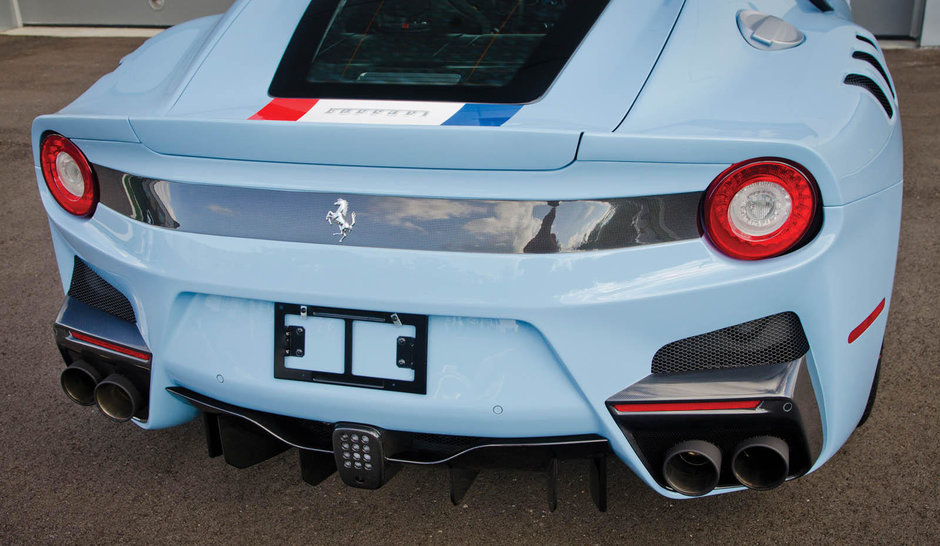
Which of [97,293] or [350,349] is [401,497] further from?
[97,293]

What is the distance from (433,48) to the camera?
2.26 m

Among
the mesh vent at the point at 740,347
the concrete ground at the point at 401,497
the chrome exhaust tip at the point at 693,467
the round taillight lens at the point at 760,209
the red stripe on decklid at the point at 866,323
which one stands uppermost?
the round taillight lens at the point at 760,209

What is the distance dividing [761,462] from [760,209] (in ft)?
1.75

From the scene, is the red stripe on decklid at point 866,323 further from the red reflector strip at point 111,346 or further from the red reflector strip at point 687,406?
the red reflector strip at point 111,346

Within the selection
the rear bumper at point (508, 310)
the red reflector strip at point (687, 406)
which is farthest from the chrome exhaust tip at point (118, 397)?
the red reflector strip at point (687, 406)

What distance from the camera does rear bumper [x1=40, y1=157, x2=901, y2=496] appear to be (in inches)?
66.8

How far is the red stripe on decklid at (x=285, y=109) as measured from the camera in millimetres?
1877

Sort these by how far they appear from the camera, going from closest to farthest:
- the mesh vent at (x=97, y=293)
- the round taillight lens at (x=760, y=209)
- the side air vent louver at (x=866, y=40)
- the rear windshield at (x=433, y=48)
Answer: the round taillight lens at (x=760, y=209)
the rear windshield at (x=433, y=48)
the mesh vent at (x=97, y=293)
the side air vent louver at (x=866, y=40)

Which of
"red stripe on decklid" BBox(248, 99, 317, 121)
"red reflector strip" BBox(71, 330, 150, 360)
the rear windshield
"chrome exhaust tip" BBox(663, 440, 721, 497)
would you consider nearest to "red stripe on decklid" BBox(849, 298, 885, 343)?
"chrome exhaust tip" BBox(663, 440, 721, 497)

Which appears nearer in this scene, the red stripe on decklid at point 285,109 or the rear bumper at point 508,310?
the rear bumper at point 508,310

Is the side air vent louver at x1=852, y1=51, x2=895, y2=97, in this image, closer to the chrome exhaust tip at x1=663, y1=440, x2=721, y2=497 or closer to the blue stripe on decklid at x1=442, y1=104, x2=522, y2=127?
the blue stripe on decklid at x1=442, y1=104, x2=522, y2=127

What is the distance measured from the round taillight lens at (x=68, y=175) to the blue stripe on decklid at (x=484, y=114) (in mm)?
912

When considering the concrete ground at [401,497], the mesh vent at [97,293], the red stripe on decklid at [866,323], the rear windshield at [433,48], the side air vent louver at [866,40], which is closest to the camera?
the red stripe on decklid at [866,323]

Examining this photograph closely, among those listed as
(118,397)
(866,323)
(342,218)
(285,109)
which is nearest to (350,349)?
(342,218)
